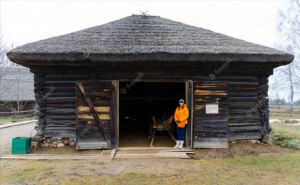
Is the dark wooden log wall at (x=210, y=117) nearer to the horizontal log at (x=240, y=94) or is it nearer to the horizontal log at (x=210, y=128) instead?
the horizontal log at (x=210, y=128)

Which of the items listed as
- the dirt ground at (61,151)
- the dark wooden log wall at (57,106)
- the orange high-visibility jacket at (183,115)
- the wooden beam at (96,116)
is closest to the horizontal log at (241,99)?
the orange high-visibility jacket at (183,115)

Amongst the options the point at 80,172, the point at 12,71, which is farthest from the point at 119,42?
the point at 12,71

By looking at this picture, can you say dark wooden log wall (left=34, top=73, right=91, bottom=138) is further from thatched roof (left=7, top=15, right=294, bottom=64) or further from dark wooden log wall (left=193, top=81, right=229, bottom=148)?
dark wooden log wall (left=193, top=81, right=229, bottom=148)

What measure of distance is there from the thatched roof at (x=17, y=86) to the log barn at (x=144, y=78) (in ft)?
46.4

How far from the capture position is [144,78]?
604 cm

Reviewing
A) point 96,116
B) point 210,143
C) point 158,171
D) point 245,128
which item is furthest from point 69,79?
point 245,128

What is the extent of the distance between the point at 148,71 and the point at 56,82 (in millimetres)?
3015

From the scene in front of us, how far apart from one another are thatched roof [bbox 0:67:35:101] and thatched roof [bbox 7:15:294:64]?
47.4 feet

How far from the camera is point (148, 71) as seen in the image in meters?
6.00

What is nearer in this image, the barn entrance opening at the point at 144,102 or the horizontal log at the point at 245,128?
the horizontal log at the point at 245,128

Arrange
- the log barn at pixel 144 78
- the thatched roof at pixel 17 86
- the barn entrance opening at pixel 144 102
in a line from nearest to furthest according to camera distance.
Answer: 1. the log barn at pixel 144 78
2. the barn entrance opening at pixel 144 102
3. the thatched roof at pixel 17 86

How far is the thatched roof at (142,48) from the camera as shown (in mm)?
5297

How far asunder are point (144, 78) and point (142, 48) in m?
1.01

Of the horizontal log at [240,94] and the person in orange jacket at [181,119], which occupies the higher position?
the horizontal log at [240,94]
